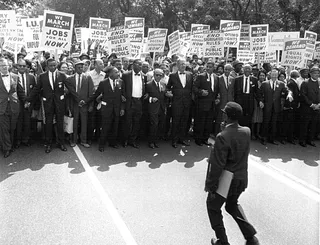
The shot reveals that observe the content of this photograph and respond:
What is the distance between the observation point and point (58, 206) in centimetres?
521

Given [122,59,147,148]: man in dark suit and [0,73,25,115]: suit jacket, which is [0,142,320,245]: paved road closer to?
[122,59,147,148]: man in dark suit

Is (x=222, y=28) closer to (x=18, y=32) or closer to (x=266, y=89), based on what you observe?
(x=266, y=89)

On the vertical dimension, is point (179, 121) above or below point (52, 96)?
below

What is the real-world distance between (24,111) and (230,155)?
19.1 ft

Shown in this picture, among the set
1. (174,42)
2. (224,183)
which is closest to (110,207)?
(224,183)

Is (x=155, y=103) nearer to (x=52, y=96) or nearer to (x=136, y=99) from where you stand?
(x=136, y=99)

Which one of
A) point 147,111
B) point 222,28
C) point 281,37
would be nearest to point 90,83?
point 147,111

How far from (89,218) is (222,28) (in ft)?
31.0

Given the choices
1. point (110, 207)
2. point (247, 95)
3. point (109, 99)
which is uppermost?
point (247, 95)

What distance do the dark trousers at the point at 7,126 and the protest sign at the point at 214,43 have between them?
6494 mm

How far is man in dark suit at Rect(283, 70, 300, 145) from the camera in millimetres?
9312

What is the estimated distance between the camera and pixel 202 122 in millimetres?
8961

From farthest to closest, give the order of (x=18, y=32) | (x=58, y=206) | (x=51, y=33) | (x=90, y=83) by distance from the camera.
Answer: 1. (x=18, y=32)
2. (x=51, y=33)
3. (x=90, y=83)
4. (x=58, y=206)

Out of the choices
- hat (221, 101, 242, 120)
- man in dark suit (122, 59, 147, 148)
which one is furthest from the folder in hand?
man in dark suit (122, 59, 147, 148)
